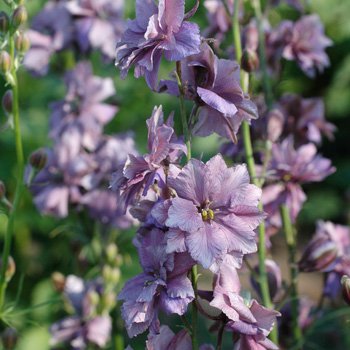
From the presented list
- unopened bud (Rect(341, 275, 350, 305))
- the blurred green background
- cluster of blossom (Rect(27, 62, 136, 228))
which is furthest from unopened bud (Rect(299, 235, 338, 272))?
the blurred green background

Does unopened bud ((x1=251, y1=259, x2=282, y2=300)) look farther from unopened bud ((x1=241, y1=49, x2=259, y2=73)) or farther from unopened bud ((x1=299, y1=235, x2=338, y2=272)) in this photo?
unopened bud ((x1=241, y1=49, x2=259, y2=73))

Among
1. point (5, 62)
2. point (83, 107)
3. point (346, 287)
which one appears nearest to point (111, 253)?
point (83, 107)

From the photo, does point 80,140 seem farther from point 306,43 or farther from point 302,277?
point 302,277

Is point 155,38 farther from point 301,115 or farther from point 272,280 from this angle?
point 301,115

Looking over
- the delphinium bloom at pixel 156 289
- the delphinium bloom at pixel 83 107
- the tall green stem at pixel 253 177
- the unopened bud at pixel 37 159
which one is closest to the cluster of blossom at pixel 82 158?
the delphinium bloom at pixel 83 107

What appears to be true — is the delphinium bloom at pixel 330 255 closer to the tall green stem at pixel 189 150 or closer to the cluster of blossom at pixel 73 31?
the tall green stem at pixel 189 150

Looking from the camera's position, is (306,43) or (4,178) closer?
(306,43)

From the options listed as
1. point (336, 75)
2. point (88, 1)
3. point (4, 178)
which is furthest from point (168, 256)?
point (336, 75)
